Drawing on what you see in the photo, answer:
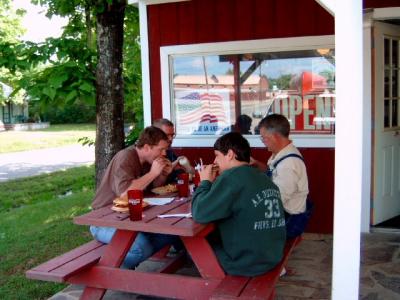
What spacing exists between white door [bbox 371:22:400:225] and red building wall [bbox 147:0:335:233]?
0.48m

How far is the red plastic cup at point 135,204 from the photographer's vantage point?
9.81 ft

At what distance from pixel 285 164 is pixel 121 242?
126 cm

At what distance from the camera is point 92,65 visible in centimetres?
566

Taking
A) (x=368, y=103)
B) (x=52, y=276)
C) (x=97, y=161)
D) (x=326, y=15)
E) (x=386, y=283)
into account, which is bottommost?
(x=386, y=283)

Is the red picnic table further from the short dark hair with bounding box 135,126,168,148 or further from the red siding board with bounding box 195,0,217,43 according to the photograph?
the red siding board with bounding box 195,0,217,43

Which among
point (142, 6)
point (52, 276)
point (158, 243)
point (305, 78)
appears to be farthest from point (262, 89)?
point (52, 276)

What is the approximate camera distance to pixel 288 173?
11.7 feet

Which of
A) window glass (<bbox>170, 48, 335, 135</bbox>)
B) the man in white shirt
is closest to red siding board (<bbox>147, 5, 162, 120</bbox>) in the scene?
window glass (<bbox>170, 48, 335, 135</bbox>)

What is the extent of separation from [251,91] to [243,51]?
43 centimetres

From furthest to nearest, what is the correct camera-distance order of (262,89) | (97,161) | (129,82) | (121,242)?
(129,82)
(97,161)
(262,89)
(121,242)

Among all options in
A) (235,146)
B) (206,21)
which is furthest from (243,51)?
(235,146)

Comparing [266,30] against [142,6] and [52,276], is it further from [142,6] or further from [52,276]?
[52,276]

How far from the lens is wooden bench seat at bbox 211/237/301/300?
2662 millimetres

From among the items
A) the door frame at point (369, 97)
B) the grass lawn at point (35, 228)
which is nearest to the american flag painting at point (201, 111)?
the door frame at point (369, 97)
